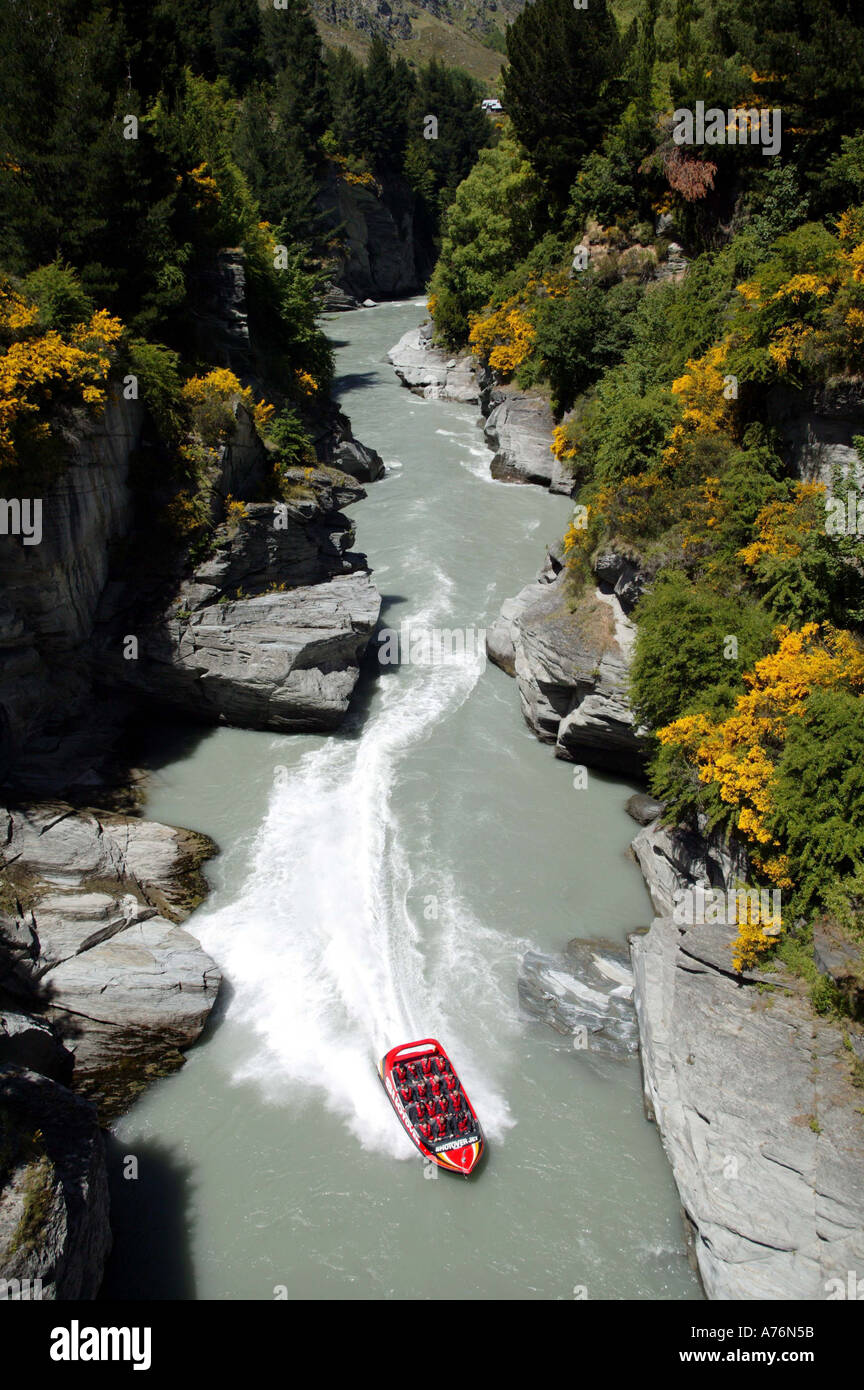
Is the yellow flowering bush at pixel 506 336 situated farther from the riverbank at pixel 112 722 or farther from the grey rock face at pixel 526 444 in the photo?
the riverbank at pixel 112 722

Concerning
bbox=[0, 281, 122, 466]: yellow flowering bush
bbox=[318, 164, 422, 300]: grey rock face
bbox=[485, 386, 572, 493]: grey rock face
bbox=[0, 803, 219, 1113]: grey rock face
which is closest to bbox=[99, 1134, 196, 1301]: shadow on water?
bbox=[0, 803, 219, 1113]: grey rock face

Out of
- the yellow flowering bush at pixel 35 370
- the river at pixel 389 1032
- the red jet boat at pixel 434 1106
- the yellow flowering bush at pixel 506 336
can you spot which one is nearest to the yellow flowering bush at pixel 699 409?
the river at pixel 389 1032

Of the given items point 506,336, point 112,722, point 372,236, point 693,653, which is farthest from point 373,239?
point 693,653

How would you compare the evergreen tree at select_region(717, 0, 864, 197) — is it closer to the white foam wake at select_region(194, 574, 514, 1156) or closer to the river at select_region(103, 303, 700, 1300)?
the river at select_region(103, 303, 700, 1300)

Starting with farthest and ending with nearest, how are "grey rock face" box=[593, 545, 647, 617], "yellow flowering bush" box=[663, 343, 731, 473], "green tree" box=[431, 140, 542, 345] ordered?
"green tree" box=[431, 140, 542, 345] < "grey rock face" box=[593, 545, 647, 617] < "yellow flowering bush" box=[663, 343, 731, 473]

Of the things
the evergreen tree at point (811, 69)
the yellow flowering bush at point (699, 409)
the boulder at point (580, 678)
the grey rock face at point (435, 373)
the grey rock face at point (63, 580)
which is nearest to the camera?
the grey rock face at point (63, 580)
